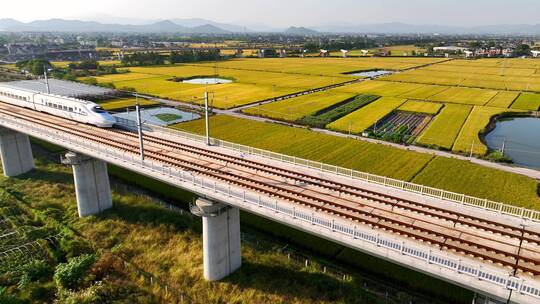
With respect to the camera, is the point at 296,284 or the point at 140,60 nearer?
the point at 296,284

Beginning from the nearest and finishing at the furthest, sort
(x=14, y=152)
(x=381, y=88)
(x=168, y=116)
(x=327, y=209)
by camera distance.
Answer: (x=327, y=209) < (x=14, y=152) < (x=168, y=116) < (x=381, y=88)

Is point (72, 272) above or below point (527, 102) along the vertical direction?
below

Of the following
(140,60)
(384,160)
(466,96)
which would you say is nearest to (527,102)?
(466,96)

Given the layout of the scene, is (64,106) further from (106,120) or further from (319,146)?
(319,146)

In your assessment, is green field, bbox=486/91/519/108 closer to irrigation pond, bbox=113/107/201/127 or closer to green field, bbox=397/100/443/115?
green field, bbox=397/100/443/115

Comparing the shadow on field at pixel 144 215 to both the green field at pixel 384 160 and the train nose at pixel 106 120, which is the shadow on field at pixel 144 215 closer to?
the train nose at pixel 106 120

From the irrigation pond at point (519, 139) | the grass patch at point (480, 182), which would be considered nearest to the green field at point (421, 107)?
the irrigation pond at point (519, 139)
